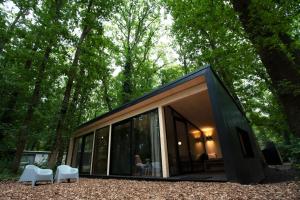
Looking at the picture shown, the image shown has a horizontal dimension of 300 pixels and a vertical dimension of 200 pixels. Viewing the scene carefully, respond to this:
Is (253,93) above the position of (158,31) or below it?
below

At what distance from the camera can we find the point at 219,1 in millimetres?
6383

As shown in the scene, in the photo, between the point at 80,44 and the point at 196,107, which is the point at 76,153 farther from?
the point at 196,107

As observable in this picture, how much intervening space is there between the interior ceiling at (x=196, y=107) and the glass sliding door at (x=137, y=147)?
1004mm

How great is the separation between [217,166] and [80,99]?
8.36 meters

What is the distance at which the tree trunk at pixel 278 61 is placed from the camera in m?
4.54

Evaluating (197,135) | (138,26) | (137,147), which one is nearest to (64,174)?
(137,147)

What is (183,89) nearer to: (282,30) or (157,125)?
(157,125)

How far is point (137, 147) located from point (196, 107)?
2.46 metres

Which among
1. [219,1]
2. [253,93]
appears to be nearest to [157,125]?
[219,1]

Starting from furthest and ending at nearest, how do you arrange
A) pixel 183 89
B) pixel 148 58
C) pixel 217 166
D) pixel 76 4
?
pixel 148 58 < pixel 76 4 < pixel 217 166 < pixel 183 89

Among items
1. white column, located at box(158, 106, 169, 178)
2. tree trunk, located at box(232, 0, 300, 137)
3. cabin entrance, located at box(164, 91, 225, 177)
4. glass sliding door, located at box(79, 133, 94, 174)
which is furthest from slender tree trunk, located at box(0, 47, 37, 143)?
tree trunk, located at box(232, 0, 300, 137)

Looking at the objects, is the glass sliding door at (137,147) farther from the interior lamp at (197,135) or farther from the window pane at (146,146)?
the interior lamp at (197,135)

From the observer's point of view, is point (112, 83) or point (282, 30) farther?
point (112, 83)

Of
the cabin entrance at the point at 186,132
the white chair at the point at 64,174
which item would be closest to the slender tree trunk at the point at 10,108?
the white chair at the point at 64,174
